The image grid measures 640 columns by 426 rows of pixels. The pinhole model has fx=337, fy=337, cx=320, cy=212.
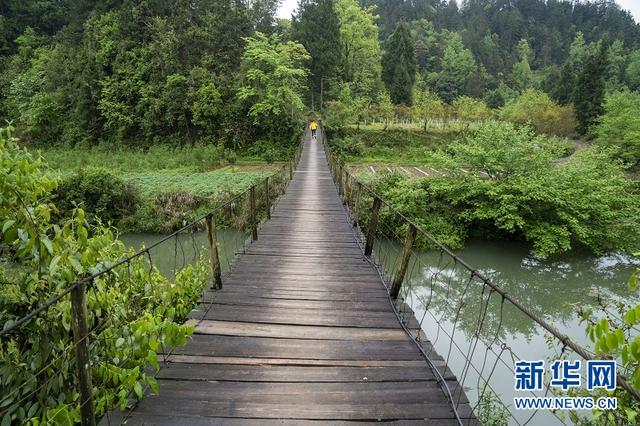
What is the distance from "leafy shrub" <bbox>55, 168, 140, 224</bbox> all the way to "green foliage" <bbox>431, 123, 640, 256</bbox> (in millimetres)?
12090

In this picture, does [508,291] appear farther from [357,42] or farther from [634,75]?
[634,75]

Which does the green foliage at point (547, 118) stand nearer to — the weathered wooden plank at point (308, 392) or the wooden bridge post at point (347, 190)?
the wooden bridge post at point (347, 190)

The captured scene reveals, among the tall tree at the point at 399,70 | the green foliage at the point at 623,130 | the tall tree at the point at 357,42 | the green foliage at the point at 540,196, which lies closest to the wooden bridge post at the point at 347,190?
the green foliage at the point at 540,196

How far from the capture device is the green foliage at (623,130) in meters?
20.1

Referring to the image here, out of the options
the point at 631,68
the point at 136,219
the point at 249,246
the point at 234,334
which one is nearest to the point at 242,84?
the point at 136,219

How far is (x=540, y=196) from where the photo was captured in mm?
10344

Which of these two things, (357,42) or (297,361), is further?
(357,42)

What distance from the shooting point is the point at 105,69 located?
26406mm

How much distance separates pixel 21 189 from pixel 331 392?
2.24 m

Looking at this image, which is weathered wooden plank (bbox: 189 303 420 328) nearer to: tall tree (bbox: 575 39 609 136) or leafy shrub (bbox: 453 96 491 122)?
leafy shrub (bbox: 453 96 491 122)

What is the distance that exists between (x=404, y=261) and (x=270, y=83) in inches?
838

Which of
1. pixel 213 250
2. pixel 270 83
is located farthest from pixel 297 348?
pixel 270 83


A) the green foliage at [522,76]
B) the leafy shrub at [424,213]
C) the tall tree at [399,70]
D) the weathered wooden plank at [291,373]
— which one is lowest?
the leafy shrub at [424,213]

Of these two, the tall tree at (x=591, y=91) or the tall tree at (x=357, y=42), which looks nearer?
the tall tree at (x=591, y=91)
